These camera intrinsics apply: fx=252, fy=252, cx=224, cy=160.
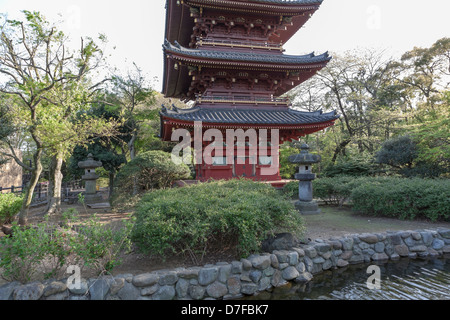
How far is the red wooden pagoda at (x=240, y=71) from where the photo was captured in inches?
426

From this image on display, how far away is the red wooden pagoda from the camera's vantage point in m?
10.8

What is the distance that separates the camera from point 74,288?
3678 millimetres

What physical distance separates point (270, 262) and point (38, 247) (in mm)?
3813

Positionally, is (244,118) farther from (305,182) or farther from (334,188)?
(334,188)

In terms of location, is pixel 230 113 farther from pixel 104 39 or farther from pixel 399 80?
pixel 399 80

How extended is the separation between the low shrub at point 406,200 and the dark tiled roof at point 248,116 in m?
4.02

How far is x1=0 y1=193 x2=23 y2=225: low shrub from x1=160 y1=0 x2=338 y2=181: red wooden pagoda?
5.68m

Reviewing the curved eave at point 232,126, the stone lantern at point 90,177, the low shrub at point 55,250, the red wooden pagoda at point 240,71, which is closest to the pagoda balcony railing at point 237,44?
the red wooden pagoda at point 240,71

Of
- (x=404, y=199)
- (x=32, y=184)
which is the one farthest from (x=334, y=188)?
(x=32, y=184)

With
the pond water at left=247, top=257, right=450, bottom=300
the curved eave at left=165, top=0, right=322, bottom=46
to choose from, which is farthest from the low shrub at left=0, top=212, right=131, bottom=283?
the curved eave at left=165, top=0, right=322, bottom=46

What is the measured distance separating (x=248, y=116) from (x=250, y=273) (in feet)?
25.7

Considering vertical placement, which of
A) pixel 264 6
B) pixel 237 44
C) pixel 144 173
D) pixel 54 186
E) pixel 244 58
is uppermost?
pixel 264 6

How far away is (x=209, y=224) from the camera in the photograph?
14.5 feet

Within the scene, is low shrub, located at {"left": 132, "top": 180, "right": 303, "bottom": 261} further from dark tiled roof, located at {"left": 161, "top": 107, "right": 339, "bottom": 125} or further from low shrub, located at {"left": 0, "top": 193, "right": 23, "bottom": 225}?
low shrub, located at {"left": 0, "top": 193, "right": 23, "bottom": 225}
